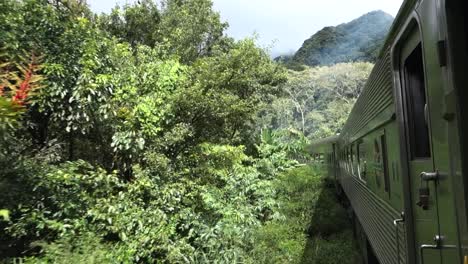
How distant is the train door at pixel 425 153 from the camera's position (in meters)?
A: 1.89

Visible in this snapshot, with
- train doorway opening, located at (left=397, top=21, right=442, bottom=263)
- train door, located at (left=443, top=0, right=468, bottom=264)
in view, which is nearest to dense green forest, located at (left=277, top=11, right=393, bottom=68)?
train doorway opening, located at (left=397, top=21, right=442, bottom=263)

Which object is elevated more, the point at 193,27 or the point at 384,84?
the point at 193,27

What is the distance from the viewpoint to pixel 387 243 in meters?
3.97

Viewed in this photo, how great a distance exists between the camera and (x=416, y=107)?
9.05ft

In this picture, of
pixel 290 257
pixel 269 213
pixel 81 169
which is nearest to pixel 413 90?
pixel 81 169

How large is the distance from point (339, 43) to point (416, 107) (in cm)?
10102

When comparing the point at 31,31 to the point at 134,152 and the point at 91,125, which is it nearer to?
the point at 91,125

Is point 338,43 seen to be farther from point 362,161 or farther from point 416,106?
point 416,106

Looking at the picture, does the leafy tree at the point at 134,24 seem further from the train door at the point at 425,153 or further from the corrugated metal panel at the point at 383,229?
the train door at the point at 425,153

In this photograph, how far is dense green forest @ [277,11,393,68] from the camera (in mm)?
86206

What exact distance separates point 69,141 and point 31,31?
6.59ft

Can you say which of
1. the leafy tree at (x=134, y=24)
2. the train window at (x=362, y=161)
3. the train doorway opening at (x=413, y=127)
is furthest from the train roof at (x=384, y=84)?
the leafy tree at (x=134, y=24)

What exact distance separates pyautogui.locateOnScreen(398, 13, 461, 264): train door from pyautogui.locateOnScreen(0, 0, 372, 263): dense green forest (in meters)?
3.21

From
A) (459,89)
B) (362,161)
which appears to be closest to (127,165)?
(362,161)
